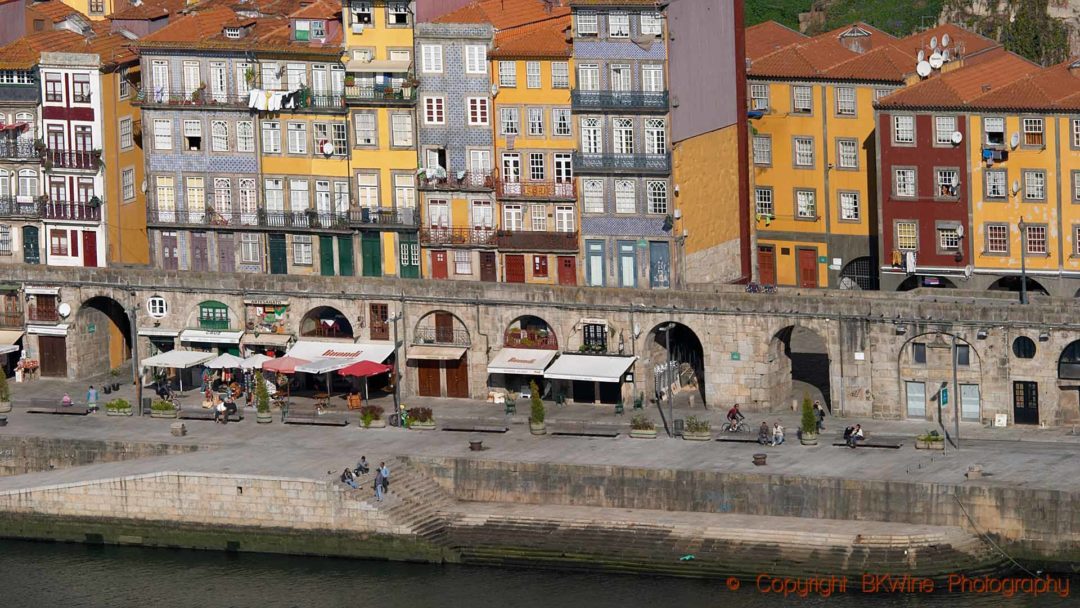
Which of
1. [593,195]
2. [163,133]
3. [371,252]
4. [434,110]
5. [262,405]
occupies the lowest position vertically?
[262,405]

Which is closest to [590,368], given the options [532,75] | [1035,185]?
[532,75]

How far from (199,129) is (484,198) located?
14.7m

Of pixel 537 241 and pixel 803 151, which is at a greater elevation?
pixel 803 151

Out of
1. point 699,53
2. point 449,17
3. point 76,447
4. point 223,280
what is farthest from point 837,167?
point 76,447

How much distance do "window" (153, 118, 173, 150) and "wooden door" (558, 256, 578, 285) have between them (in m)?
20.3

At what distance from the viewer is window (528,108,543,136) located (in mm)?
147500

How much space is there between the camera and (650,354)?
143 m

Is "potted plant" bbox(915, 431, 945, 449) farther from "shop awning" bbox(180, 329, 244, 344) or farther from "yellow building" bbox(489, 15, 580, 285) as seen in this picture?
"shop awning" bbox(180, 329, 244, 344)

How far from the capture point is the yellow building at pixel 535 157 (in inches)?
5792

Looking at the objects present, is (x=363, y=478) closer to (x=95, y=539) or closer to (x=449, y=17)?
(x=95, y=539)

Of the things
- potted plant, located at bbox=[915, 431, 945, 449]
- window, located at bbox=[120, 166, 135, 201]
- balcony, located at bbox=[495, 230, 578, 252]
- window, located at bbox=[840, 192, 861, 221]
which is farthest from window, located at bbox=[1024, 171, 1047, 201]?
window, located at bbox=[120, 166, 135, 201]

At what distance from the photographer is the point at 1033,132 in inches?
5664

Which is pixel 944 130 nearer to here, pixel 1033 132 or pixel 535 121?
pixel 1033 132

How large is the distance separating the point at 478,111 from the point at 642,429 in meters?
20.0
